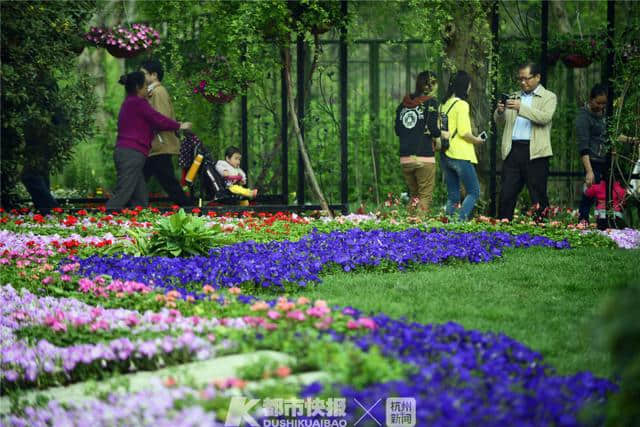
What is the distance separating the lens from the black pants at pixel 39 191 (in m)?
11.8

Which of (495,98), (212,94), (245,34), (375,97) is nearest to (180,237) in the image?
(245,34)

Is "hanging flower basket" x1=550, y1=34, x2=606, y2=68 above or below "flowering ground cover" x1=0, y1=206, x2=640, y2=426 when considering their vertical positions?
above

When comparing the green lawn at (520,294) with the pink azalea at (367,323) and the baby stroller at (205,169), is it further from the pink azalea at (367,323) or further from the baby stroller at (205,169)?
the baby stroller at (205,169)

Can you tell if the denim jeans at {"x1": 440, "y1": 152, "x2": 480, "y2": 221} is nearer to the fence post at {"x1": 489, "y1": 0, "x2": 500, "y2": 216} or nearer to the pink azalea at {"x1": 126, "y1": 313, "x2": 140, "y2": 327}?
the fence post at {"x1": 489, "y1": 0, "x2": 500, "y2": 216}

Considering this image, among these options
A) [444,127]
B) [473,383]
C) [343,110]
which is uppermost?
[343,110]

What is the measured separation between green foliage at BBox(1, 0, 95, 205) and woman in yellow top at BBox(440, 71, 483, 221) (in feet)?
16.7

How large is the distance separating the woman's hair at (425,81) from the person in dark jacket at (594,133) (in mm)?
1978

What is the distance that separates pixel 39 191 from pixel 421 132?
17.2 feet

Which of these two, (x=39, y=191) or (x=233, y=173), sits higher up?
(x=233, y=173)

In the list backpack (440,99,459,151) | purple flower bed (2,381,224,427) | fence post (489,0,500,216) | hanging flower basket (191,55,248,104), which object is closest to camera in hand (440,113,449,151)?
backpack (440,99,459,151)

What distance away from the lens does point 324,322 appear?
466cm

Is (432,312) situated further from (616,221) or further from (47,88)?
(47,88)

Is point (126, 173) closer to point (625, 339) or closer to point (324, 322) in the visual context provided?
point (324, 322)

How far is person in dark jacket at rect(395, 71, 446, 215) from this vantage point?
424 inches
